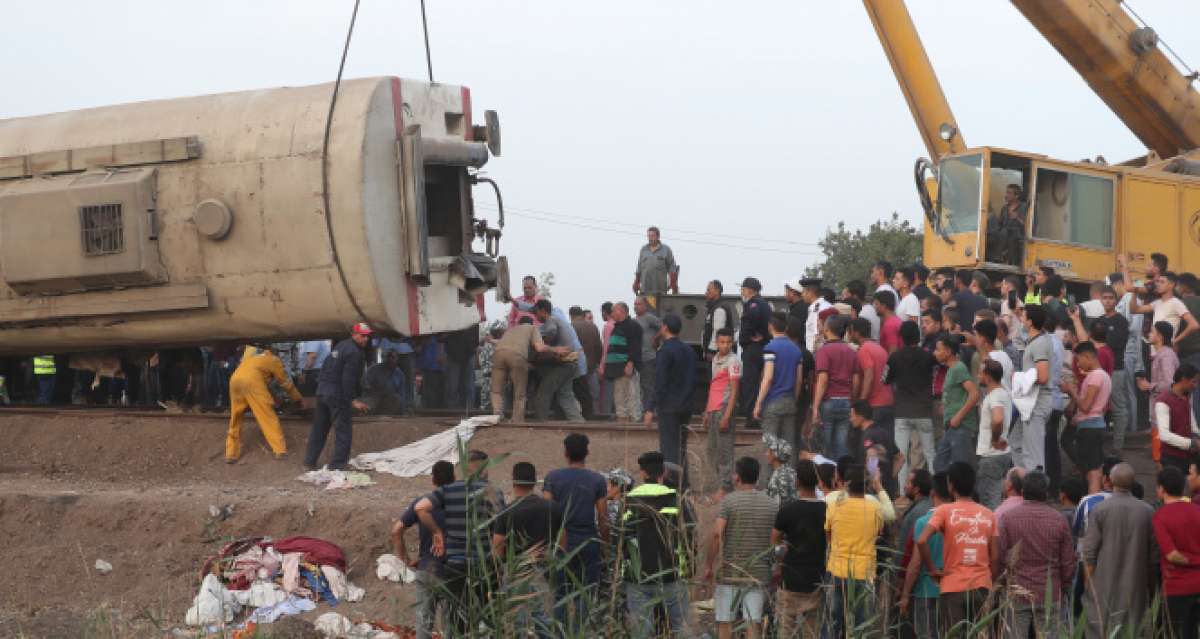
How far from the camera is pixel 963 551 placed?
9219 millimetres

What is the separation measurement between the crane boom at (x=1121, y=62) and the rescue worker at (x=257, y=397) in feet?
34.6

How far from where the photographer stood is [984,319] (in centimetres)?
1212

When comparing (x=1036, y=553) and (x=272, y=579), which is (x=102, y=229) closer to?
(x=272, y=579)

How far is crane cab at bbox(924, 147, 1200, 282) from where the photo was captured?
17.9 meters

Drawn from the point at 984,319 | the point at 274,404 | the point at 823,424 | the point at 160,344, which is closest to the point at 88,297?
the point at 160,344

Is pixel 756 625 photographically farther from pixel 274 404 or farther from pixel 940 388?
pixel 274 404

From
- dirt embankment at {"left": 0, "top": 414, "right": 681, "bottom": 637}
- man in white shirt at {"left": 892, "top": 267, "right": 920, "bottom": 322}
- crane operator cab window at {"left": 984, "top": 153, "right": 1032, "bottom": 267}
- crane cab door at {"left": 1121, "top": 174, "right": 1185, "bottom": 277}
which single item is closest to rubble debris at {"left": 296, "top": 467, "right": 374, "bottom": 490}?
dirt embankment at {"left": 0, "top": 414, "right": 681, "bottom": 637}

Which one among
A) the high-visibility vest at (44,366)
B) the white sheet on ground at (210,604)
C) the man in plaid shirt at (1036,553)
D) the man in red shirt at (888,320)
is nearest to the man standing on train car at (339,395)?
the white sheet on ground at (210,604)

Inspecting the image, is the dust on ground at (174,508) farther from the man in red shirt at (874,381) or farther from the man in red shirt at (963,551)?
the man in red shirt at (963,551)

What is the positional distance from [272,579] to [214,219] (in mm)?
3679

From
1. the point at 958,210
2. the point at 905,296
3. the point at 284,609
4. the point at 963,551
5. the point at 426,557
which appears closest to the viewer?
the point at 963,551

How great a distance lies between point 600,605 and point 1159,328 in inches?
257

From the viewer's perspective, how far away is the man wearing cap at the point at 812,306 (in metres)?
13.8

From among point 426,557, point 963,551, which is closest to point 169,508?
point 426,557
